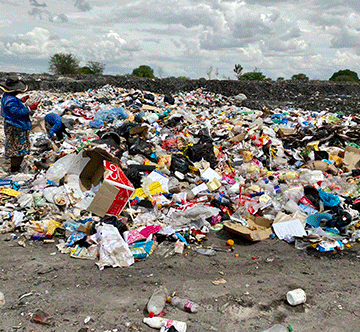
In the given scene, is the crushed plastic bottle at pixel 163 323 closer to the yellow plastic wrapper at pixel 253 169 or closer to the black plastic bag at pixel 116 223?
the black plastic bag at pixel 116 223

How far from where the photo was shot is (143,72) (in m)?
35.6

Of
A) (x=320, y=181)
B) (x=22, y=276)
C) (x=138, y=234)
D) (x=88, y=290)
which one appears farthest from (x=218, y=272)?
(x=320, y=181)

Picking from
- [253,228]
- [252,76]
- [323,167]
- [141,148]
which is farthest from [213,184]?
[252,76]

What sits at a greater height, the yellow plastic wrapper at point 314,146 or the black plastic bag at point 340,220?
the yellow plastic wrapper at point 314,146

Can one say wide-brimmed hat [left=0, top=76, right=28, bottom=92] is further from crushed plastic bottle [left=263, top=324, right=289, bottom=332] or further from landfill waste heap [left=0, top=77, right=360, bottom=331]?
crushed plastic bottle [left=263, top=324, right=289, bottom=332]

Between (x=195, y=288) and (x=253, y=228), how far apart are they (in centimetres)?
134

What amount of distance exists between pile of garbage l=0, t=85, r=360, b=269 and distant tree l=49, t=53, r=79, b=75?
26.0 metres

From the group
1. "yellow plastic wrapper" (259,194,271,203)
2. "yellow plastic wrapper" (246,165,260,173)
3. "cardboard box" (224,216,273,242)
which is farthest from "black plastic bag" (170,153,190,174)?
"cardboard box" (224,216,273,242)

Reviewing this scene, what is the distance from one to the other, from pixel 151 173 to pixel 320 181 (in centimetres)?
261

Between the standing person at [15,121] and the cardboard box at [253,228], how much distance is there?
3.44 m

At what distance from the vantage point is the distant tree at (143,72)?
35.0 meters

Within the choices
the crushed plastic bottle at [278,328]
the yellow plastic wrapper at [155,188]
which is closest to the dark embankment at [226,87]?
the yellow plastic wrapper at [155,188]

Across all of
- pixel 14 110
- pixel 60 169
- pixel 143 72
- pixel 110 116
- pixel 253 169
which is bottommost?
pixel 253 169

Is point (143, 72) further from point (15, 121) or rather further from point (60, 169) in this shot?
point (60, 169)
